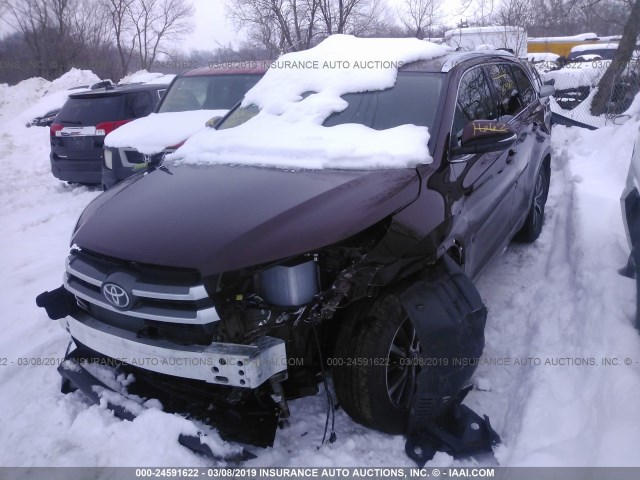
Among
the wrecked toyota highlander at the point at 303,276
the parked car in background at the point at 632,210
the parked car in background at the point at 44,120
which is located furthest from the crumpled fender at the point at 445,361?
the parked car in background at the point at 44,120

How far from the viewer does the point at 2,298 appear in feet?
14.1

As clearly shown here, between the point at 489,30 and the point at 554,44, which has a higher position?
the point at 489,30

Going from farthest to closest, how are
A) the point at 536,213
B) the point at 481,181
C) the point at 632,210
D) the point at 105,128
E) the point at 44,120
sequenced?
the point at 44,120 < the point at 105,128 < the point at 536,213 < the point at 632,210 < the point at 481,181

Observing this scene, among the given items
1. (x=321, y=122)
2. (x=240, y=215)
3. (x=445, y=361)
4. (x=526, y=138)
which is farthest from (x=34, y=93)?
(x=445, y=361)

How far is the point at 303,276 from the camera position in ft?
7.43

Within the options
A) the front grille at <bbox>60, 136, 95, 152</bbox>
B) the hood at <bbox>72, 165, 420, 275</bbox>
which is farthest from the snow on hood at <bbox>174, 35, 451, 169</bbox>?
the front grille at <bbox>60, 136, 95, 152</bbox>

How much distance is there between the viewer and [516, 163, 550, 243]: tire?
473 cm

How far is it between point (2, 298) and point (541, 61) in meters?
23.3

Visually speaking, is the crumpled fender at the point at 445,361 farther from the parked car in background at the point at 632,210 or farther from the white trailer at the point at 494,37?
the white trailer at the point at 494,37

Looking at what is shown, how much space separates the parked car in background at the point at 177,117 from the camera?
246 inches

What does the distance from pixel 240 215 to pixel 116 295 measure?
0.65m

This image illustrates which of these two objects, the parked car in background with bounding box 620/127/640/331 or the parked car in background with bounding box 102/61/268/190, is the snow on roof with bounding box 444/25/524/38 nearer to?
the parked car in background with bounding box 102/61/268/190

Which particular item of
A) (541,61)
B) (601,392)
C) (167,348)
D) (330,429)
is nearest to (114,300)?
(167,348)

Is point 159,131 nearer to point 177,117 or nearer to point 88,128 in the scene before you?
point 177,117
